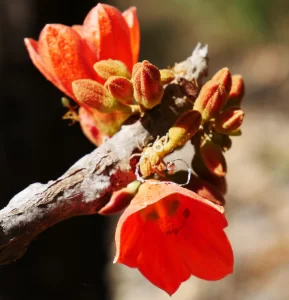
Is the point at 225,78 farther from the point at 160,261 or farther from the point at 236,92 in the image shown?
the point at 160,261

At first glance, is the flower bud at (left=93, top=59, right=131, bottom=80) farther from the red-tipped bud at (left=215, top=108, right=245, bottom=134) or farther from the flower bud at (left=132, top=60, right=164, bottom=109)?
the red-tipped bud at (left=215, top=108, right=245, bottom=134)

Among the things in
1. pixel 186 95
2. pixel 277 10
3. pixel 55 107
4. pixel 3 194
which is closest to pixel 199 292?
pixel 3 194

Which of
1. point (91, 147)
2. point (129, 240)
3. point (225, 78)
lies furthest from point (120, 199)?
point (91, 147)

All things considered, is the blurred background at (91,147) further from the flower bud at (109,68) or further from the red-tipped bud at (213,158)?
the flower bud at (109,68)

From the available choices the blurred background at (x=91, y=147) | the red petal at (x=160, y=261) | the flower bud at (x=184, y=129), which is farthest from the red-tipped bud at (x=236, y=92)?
the blurred background at (x=91, y=147)

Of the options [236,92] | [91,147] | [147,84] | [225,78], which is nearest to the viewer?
[147,84]
